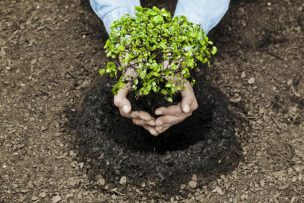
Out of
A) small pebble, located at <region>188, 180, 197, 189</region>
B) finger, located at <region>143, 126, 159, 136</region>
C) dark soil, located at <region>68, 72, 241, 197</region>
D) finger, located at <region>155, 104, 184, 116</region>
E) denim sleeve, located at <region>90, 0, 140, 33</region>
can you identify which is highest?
denim sleeve, located at <region>90, 0, 140, 33</region>

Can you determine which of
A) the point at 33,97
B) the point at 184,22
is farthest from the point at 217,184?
the point at 33,97

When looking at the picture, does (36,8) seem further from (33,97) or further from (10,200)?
(10,200)

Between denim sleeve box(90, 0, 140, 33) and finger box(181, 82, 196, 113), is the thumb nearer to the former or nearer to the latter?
finger box(181, 82, 196, 113)

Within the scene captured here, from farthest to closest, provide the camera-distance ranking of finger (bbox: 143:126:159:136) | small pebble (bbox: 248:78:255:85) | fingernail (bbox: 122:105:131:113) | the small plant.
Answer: small pebble (bbox: 248:78:255:85) → finger (bbox: 143:126:159:136) → fingernail (bbox: 122:105:131:113) → the small plant

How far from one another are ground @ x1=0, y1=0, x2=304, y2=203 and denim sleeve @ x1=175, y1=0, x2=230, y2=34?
1.02 feet

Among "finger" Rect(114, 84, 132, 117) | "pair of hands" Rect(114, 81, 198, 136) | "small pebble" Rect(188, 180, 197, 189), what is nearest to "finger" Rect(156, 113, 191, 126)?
"pair of hands" Rect(114, 81, 198, 136)

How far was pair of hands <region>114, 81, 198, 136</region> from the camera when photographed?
2.51 meters

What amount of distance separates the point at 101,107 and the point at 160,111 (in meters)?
0.48

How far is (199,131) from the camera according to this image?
9.37 ft

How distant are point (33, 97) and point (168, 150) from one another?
859 mm

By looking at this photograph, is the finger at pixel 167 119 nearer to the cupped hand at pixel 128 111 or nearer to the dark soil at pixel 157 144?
the cupped hand at pixel 128 111

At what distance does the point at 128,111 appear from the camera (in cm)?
248

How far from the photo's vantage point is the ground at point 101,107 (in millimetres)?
2699

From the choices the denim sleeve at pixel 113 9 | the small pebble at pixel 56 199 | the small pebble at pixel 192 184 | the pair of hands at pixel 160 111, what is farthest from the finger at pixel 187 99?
the small pebble at pixel 56 199
